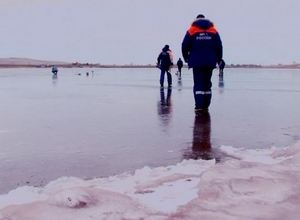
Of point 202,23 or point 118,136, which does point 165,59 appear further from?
point 118,136

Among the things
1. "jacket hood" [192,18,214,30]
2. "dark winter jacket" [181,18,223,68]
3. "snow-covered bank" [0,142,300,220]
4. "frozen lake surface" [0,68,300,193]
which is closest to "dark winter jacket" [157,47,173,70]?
"frozen lake surface" [0,68,300,193]

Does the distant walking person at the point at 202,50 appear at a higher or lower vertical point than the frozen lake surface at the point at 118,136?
higher

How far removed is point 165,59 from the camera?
24203 mm

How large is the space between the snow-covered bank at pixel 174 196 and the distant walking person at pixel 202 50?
6.07 meters

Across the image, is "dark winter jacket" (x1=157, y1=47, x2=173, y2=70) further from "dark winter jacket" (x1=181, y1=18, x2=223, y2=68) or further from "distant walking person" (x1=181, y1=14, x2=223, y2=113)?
"dark winter jacket" (x1=181, y1=18, x2=223, y2=68)

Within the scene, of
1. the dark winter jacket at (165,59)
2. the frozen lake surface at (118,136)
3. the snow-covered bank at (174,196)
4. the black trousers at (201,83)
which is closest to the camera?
the snow-covered bank at (174,196)

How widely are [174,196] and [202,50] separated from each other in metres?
7.28

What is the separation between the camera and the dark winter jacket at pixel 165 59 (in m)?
24.0

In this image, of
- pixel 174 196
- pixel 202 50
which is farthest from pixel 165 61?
pixel 174 196

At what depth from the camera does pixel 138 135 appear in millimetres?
8352

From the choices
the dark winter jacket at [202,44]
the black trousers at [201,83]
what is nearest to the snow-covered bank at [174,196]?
the dark winter jacket at [202,44]

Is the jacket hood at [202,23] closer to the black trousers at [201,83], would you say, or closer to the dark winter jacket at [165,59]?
the black trousers at [201,83]

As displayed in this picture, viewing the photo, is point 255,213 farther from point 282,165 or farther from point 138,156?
point 138,156

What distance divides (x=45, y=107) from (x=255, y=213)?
10142 millimetres
